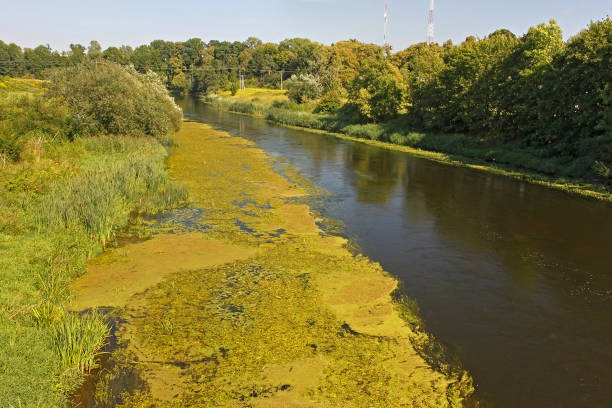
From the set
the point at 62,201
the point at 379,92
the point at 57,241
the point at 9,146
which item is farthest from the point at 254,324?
the point at 379,92

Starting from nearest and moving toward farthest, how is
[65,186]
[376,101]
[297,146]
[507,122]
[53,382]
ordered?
1. [53,382]
2. [65,186]
3. [507,122]
4. [297,146]
5. [376,101]

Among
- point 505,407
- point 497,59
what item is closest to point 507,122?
point 497,59

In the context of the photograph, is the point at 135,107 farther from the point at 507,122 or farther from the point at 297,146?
the point at 507,122

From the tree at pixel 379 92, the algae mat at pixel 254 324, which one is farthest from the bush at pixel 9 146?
the tree at pixel 379 92

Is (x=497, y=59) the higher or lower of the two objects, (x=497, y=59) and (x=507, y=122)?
the higher

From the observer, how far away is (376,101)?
41.7 metres

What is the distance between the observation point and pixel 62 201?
11992 mm

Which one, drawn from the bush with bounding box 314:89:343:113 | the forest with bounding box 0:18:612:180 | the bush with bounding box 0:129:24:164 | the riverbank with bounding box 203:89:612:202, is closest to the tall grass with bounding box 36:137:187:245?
the bush with bounding box 0:129:24:164

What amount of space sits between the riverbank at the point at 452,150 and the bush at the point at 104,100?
17.7 meters

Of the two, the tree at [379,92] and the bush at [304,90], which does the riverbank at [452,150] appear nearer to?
the tree at [379,92]

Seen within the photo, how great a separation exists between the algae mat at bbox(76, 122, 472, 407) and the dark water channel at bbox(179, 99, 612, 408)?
86cm

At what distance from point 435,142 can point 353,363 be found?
87.7ft

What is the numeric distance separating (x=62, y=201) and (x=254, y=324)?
7179 millimetres

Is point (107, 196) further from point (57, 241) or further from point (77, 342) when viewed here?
point (77, 342)
